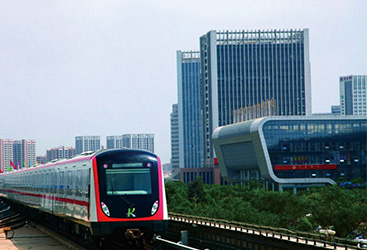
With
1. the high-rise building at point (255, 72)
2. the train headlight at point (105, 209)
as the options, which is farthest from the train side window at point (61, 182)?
the high-rise building at point (255, 72)

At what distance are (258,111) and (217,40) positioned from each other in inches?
2186

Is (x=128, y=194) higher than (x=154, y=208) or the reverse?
higher

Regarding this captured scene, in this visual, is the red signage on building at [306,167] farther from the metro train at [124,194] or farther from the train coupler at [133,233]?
the train coupler at [133,233]

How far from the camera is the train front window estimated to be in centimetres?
2673

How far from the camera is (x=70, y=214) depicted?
32375 millimetres

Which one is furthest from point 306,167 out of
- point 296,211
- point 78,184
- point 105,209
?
point 105,209

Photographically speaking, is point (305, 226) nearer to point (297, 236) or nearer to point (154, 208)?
point (154, 208)

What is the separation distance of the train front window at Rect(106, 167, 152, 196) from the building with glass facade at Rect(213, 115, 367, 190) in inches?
4157

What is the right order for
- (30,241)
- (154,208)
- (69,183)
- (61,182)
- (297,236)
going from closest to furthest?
1. (297,236)
2. (154,208)
3. (69,183)
4. (61,182)
5. (30,241)

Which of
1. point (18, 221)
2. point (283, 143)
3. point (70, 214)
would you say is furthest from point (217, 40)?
point (70, 214)

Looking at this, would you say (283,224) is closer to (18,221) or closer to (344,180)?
(18,221)

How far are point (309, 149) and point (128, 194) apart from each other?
4309 inches

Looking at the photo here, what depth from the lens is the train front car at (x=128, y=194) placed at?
86.7 ft

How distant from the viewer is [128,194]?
2662 centimetres
